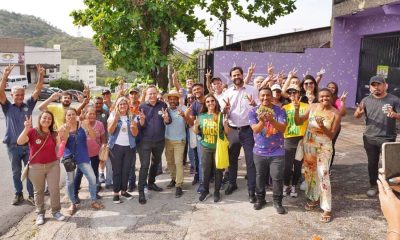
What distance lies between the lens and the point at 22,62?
54.0 m

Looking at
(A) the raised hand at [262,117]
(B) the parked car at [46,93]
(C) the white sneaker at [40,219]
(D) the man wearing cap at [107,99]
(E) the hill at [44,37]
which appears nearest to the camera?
(A) the raised hand at [262,117]

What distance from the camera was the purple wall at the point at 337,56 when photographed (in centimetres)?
1147

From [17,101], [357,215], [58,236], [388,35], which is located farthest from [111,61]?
[388,35]

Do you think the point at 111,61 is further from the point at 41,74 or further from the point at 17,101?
the point at 17,101

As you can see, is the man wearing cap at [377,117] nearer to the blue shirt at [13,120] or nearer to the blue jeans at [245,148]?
the blue jeans at [245,148]

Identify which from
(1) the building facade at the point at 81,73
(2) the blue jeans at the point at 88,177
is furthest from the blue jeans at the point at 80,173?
(1) the building facade at the point at 81,73

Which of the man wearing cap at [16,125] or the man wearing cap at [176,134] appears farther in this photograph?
the man wearing cap at [176,134]

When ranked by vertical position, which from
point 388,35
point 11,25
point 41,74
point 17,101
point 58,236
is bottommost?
point 58,236

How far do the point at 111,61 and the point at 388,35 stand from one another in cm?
985

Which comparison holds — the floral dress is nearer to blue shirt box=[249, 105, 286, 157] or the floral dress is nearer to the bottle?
blue shirt box=[249, 105, 286, 157]

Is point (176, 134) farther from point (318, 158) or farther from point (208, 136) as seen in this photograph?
point (318, 158)

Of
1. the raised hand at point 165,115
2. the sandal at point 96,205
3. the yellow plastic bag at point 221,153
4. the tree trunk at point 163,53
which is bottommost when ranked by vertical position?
the sandal at point 96,205

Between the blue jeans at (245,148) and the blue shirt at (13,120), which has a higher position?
the blue shirt at (13,120)

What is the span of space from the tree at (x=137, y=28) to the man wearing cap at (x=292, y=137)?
9.37 ft
